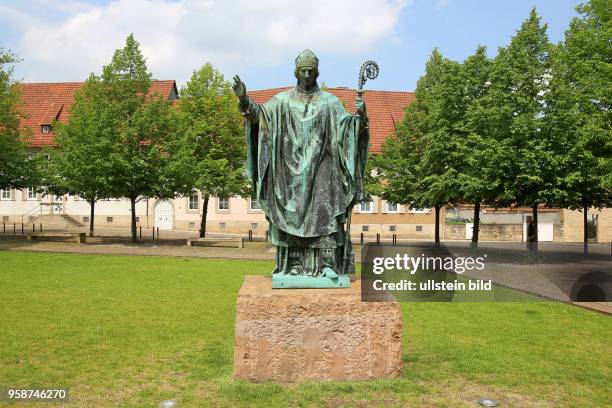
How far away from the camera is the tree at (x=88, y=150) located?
26328mm

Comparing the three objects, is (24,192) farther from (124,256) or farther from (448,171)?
(448,171)

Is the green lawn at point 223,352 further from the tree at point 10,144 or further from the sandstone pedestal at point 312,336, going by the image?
the tree at point 10,144

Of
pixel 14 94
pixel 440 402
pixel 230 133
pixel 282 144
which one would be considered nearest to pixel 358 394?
pixel 440 402

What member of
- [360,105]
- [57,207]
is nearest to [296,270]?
[360,105]

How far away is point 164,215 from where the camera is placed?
44.1m

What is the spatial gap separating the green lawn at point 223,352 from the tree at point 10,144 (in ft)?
56.0

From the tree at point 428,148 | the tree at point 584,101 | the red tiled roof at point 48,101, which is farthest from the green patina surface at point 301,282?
the red tiled roof at point 48,101

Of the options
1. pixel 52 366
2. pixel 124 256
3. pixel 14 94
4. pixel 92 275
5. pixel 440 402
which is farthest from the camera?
pixel 14 94

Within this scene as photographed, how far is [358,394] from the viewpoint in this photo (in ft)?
19.0

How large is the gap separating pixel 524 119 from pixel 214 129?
15.8m

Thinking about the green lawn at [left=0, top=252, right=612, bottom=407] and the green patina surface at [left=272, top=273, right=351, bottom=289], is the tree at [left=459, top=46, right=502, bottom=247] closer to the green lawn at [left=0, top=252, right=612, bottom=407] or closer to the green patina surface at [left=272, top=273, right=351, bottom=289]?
the green lawn at [left=0, top=252, right=612, bottom=407]

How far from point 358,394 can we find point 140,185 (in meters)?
23.6

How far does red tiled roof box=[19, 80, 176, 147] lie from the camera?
1805 inches

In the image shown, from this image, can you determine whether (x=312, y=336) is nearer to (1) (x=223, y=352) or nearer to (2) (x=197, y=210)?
(1) (x=223, y=352)
